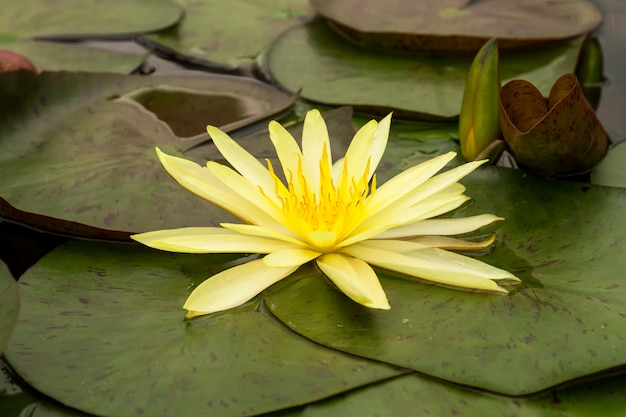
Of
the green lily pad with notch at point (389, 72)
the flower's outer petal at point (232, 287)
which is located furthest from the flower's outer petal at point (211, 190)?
the green lily pad with notch at point (389, 72)

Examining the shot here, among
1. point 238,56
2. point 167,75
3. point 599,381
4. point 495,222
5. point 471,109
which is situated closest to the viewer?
point 599,381

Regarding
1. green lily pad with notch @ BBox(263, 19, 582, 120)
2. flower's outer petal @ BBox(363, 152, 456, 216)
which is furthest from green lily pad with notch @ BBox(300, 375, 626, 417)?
green lily pad with notch @ BBox(263, 19, 582, 120)

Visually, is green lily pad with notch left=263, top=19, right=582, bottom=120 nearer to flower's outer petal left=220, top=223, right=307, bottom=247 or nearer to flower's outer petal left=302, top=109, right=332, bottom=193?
flower's outer petal left=302, top=109, right=332, bottom=193

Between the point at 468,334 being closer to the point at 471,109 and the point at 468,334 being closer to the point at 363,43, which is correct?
the point at 471,109

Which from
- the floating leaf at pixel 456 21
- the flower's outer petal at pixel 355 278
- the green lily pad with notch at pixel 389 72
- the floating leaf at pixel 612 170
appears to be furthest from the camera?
the floating leaf at pixel 456 21

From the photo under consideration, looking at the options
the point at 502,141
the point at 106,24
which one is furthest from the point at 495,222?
the point at 106,24

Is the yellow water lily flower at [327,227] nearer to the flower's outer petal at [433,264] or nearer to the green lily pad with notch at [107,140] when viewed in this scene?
the flower's outer petal at [433,264]
